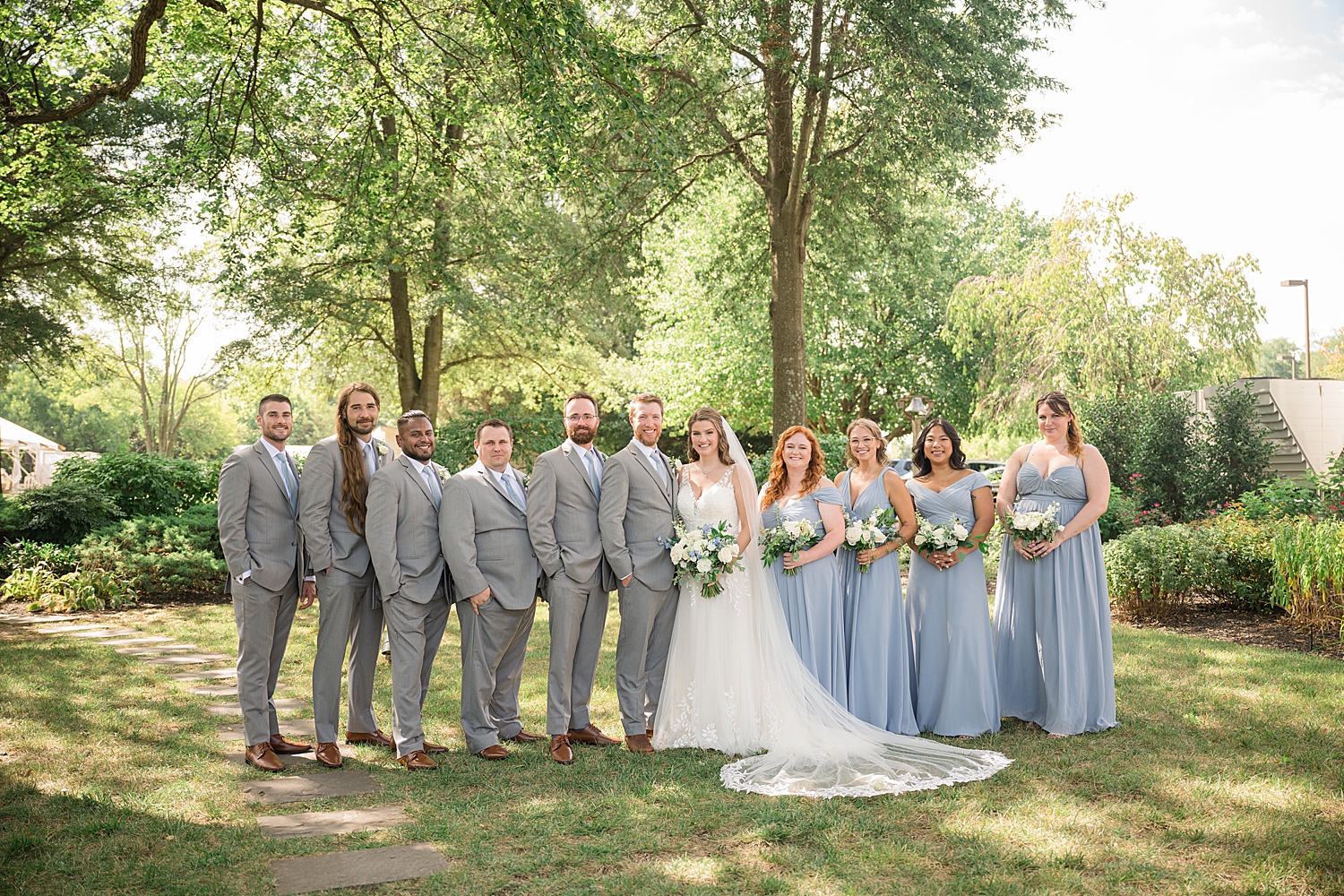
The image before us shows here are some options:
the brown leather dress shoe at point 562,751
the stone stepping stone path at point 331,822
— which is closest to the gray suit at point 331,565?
the stone stepping stone path at point 331,822

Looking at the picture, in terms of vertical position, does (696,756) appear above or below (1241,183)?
below

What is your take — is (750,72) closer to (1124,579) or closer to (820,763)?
(1124,579)

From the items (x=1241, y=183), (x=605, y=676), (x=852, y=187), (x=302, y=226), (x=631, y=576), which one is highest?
(x=1241, y=183)

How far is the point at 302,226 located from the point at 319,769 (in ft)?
25.0

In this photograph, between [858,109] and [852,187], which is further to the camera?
[852,187]

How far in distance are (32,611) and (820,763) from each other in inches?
430

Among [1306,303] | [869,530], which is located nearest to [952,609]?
[869,530]

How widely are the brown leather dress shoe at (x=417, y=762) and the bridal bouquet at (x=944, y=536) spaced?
12.0 feet

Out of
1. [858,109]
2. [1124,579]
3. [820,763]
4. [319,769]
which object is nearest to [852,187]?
[858,109]

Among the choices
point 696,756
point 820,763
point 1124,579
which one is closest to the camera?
point 820,763

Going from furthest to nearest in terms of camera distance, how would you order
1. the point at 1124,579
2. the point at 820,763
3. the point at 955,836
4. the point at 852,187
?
the point at 852,187
the point at 1124,579
the point at 820,763
the point at 955,836

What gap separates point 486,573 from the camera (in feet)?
20.1

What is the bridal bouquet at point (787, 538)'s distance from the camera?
21.3ft

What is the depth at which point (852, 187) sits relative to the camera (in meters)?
13.4
